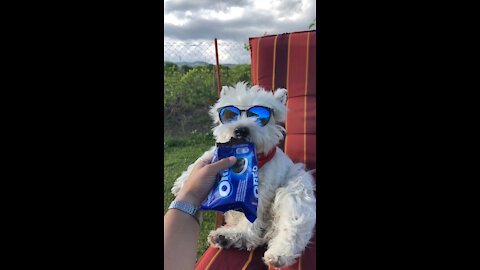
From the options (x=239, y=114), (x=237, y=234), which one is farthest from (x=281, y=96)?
(x=237, y=234)

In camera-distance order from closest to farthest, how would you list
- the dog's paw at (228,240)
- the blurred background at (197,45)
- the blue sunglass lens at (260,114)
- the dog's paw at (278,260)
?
the blurred background at (197,45), the dog's paw at (278,260), the blue sunglass lens at (260,114), the dog's paw at (228,240)

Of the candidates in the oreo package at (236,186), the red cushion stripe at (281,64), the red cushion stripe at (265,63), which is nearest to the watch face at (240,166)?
the oreo package at (236,186)

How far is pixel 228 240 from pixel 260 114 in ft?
1.83

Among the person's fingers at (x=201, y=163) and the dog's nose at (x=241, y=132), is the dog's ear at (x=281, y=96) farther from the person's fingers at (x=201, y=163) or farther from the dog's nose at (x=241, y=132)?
the person's fingers at (x=201, y=163)

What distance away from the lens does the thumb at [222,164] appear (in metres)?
1.12

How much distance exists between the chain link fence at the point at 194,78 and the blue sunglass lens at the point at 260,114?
0.46ft

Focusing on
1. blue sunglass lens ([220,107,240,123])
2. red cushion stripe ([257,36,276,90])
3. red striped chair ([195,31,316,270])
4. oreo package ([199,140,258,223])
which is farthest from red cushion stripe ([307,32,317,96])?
oreo package ([199,140,258,223])

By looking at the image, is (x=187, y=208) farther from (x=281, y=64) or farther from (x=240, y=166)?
(x=281, y=64)

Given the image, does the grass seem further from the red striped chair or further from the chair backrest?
the chair backrest

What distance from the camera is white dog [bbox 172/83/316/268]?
1.26m

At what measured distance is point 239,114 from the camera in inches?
51.4
